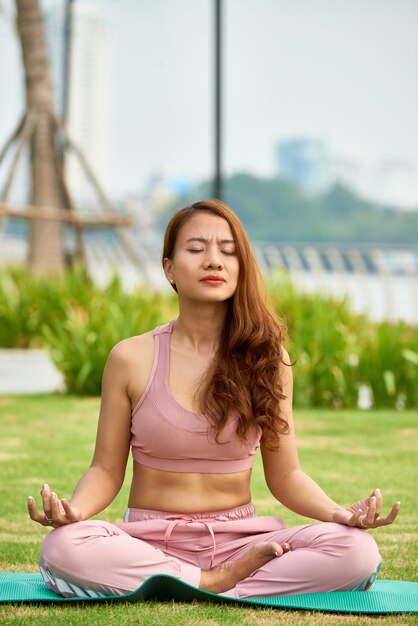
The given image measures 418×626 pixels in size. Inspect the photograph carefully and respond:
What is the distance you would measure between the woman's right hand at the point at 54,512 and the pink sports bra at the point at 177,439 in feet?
0.99

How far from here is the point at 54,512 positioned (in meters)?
3.23

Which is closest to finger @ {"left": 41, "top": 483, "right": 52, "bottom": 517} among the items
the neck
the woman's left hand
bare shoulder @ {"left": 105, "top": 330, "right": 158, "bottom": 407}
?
bare shoulder @ {"left": 105, "top": 330, "right": 158, "bottom": 407}

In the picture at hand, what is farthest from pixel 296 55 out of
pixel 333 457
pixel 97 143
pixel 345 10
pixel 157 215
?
pixel 333 457

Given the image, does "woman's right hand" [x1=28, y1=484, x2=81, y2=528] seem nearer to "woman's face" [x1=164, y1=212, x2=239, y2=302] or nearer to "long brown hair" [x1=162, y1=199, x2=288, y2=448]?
"long brown hair" [x1=162, y1=199, x2=288, y2=448]

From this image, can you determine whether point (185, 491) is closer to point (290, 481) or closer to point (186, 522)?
point (186, 522)

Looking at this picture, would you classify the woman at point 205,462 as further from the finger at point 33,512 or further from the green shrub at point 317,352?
the green shrub at point 317,352

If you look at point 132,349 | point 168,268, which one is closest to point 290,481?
point 132,349

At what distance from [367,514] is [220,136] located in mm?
10041

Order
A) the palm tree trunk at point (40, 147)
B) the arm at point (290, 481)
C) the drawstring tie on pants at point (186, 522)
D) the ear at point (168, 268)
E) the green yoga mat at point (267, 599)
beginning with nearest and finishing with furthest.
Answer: the green yoga mat at point (267, 599) < the drawstring tie on pants at point (186, 522) < the arm at point (290, 481) < the ear at point (168, 268) < the palm tree trunk at point (40, 147)

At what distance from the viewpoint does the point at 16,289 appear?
472 inches

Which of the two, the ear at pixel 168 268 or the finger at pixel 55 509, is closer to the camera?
the finger at pixel 55 509

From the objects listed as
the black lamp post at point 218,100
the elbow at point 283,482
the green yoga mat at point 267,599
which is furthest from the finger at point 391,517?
the black lamp post at point 218,100

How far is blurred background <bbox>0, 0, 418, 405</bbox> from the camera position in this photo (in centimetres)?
1346

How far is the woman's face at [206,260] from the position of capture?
3.51m
